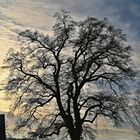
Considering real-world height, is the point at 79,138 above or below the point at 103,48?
below

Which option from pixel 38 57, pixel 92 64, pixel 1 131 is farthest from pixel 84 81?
pixel 1 131

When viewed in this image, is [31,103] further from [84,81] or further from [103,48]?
[103,48]

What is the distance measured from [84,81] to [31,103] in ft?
18.4

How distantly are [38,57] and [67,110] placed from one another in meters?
5.99

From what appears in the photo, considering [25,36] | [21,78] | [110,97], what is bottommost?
[110,97]

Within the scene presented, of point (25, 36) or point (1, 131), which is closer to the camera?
point (1, 131)

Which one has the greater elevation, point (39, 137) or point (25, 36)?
point (25, 36)

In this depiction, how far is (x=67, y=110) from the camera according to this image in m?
48.5

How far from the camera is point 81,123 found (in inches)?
1907

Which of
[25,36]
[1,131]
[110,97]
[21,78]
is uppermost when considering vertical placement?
[25,36]

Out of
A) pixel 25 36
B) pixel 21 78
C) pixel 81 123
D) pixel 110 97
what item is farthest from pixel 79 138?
pixel 25 36

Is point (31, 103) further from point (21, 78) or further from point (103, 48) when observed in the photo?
point (103, 48)

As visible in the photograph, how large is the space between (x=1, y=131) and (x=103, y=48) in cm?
1459

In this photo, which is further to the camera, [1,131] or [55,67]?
[55,67]
